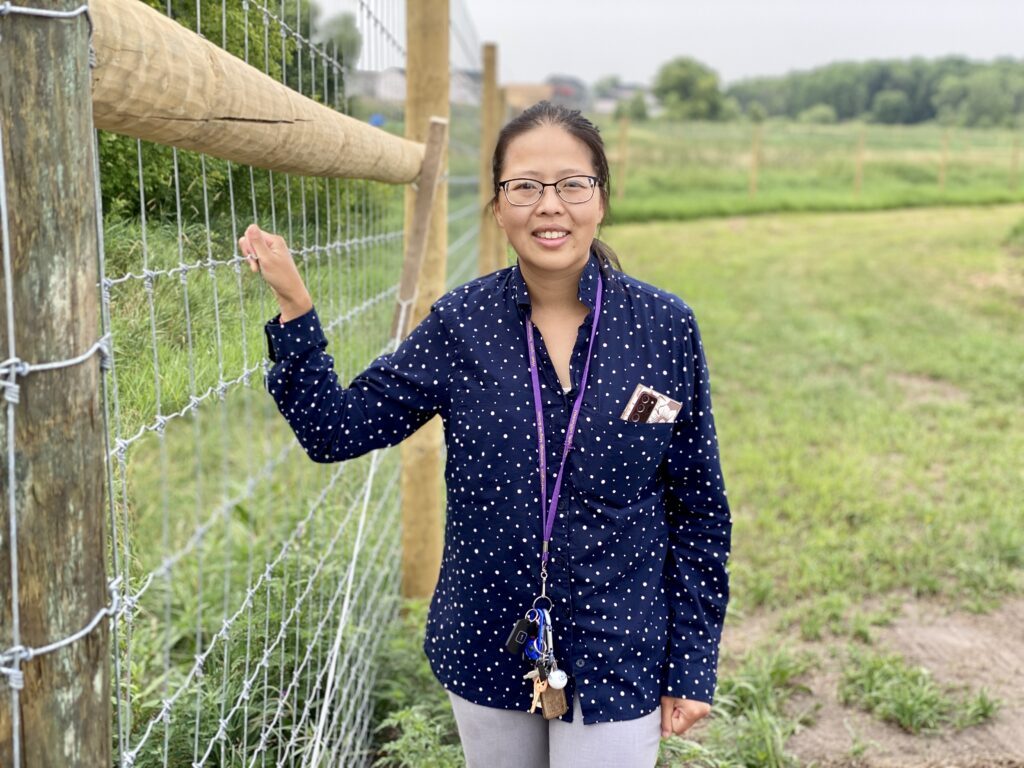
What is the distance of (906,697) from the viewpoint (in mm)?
3229

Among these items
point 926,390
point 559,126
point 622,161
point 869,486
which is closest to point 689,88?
point 622,161

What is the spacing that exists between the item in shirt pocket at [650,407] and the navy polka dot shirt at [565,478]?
1 centimetres

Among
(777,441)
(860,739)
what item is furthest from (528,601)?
(777,441)

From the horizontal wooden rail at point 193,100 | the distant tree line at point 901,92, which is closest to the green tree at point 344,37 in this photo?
the horizontal wooden rail at point 193,100

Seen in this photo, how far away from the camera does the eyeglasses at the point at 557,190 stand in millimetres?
1755

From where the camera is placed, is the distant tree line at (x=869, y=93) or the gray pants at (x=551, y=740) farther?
the distant tree line at (x=869, y=93)

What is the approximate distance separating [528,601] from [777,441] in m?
4.55

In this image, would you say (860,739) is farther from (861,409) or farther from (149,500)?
(861,409)

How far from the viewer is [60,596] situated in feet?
3.43

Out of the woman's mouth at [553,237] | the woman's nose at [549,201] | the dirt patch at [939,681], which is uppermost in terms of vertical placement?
the woman's nose at [549,201]

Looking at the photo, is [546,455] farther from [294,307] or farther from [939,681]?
[939,681]

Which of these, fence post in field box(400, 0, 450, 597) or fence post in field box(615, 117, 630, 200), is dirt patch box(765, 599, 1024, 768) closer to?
fence post in field box(400, 0, 450, 597)

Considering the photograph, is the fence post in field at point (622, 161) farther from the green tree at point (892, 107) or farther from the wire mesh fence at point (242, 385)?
the green tree at point (892, 107)

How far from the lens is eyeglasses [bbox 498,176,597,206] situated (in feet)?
5.76
